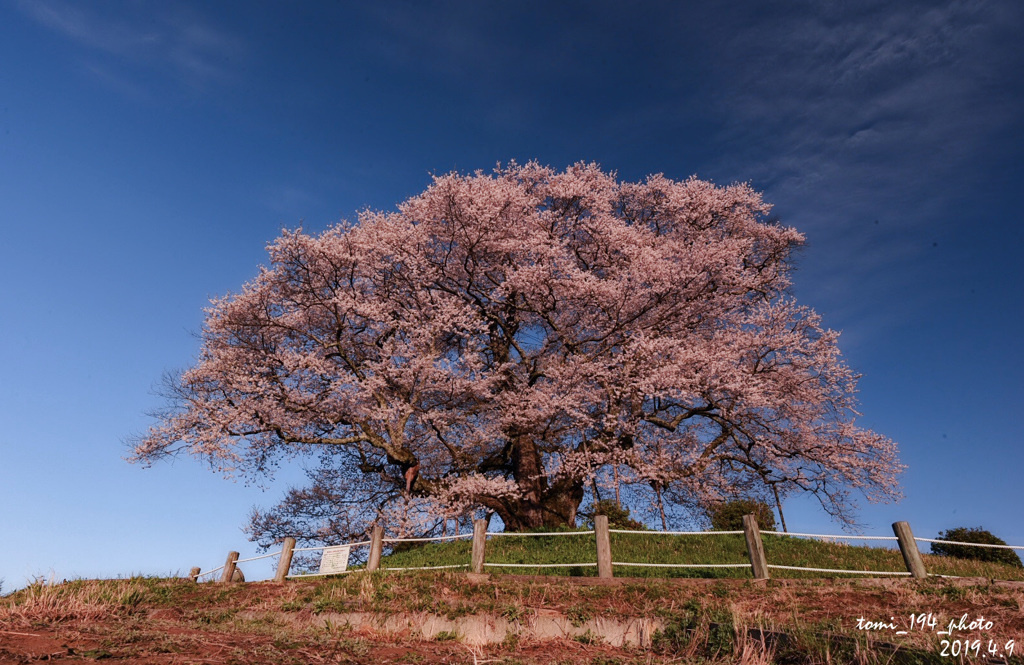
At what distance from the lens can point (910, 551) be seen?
12891 millimetres

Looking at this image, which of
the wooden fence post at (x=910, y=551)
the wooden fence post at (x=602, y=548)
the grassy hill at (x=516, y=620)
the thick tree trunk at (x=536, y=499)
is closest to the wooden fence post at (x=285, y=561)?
the grassy hill at (x=516, y=620)

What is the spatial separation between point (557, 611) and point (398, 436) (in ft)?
34.7

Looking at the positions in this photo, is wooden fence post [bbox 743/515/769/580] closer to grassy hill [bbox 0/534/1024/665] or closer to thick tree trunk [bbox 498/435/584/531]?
grassy hill [bbox 0/534/1024/665]

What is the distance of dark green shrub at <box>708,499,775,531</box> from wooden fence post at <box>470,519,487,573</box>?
14.6 m

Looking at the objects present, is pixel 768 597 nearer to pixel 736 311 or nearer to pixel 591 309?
pixel 591 309

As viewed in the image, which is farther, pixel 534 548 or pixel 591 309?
pixel 591 309

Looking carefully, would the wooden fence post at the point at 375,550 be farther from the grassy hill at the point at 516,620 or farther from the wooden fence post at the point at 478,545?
the wooden fence post at the point at 478,545

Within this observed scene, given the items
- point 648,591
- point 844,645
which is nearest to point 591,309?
point 648,591

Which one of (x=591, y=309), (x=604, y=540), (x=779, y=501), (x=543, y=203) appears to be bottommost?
(x=604, y=540)

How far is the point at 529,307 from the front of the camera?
877 inches

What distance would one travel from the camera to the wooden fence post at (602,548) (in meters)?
13.7

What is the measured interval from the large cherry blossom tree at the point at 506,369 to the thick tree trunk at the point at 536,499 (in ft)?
0.24

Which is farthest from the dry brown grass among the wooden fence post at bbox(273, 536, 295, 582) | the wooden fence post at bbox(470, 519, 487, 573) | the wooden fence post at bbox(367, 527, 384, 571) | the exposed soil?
the wooden fence post at bbox(470, 519, 487, 573)

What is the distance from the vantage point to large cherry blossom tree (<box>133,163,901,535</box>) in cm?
1972
